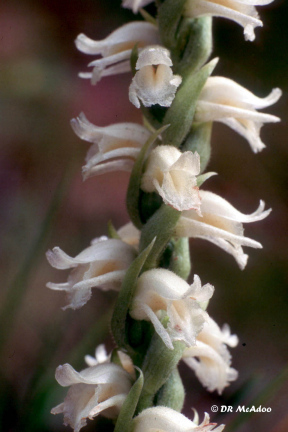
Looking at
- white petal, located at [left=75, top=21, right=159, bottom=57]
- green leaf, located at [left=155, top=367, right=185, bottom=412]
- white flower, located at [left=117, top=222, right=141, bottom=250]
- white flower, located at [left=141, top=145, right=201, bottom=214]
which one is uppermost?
white petal, located at [left=75, top=21, right=159, bottom=57]

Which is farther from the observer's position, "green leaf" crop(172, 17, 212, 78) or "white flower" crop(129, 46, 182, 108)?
"green leaf" crop(172, 17, 212, 78)

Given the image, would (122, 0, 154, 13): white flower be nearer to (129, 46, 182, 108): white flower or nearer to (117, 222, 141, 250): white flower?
(129, 46, 182, 108): white flower

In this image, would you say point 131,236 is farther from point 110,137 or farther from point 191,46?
point 191,46

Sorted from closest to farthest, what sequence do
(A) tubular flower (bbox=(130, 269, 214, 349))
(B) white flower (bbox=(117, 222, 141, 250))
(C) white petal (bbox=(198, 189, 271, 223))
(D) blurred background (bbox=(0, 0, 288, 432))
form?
(A) tubular flower (bbox=(130, 269, 214, 349)), (C) white petal (bbox=(198, 189, 271, 223)), (B) white flower (bbox=(117, 222, 141, 250)), (D) blurred background (bbox=(0, 0, 288, 432))

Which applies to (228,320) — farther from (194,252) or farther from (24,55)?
(24,55)

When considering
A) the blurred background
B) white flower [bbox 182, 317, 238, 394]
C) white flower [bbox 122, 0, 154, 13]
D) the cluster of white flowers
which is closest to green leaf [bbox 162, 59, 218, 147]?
the cluster of white flowers

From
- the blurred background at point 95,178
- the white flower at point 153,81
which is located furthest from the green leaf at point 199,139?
the blurred background at point 95,178

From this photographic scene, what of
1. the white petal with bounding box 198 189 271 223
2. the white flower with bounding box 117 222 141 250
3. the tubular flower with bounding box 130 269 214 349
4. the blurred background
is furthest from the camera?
the blurred background
